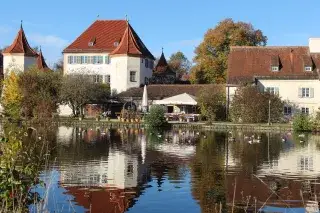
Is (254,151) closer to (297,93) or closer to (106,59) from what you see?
(297,93)

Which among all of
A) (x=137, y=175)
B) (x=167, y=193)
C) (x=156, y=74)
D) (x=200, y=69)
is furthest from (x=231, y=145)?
(x=156, y=74)

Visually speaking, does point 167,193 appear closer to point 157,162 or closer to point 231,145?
point 157,162

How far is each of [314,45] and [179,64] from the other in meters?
49.2

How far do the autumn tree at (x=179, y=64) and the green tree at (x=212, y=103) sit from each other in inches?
1691

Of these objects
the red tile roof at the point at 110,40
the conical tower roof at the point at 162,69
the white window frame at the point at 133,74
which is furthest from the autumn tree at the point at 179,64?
the white window frame at the point at 133,74

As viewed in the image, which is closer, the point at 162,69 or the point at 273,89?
the point at 273,89

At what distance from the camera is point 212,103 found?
48781 millimetres

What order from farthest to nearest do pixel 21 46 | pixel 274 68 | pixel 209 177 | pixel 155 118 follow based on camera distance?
1. pixel 21 46
2. pixel 274 68
3. pixel 155 118
4. pixel 209 177

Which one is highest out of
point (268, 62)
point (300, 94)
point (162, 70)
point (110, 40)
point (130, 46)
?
point (110, 40)

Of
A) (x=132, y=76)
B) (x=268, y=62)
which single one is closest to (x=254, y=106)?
(x=268, y=62)

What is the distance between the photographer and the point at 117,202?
538 inches

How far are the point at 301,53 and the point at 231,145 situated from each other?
28.3 metres

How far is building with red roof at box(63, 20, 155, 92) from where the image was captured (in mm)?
59281

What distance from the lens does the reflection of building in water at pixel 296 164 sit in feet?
63.2
